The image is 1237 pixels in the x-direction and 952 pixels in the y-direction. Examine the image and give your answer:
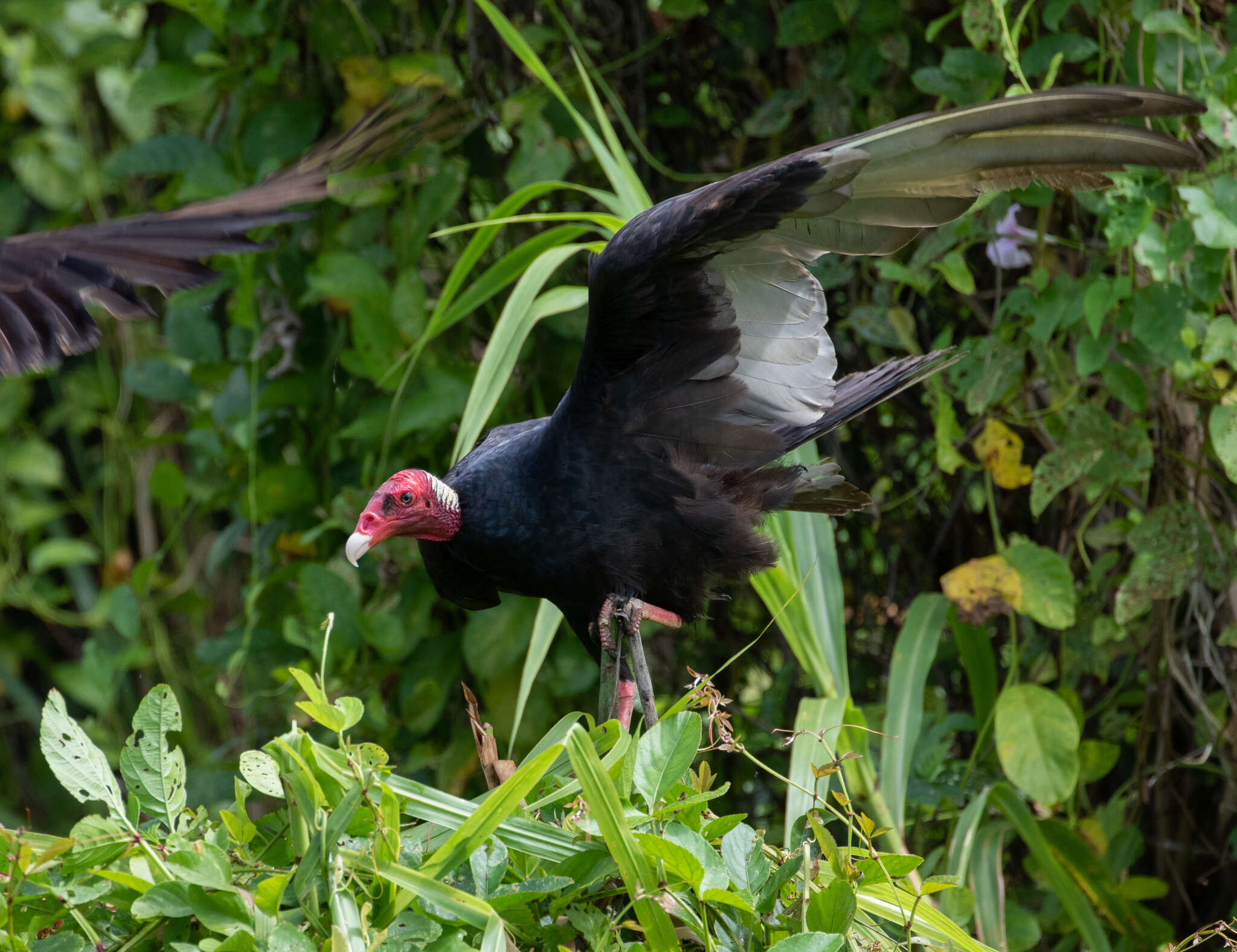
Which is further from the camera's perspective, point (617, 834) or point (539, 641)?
point (539, 641)

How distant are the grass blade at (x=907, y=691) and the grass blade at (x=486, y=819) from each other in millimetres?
963

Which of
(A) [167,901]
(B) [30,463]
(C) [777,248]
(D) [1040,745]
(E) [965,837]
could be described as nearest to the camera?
(A) [167,901]

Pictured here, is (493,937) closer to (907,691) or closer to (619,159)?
(907,691)

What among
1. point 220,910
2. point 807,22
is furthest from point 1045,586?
point 220,910

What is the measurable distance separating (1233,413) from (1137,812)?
78 centimetres

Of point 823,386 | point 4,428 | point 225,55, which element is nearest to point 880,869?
point 823,386

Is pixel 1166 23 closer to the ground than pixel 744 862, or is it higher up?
higher up

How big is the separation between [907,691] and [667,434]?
633 mm

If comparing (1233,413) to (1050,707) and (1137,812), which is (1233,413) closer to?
(1050,707)

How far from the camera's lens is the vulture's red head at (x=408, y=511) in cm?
154

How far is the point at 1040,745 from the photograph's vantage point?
1837 millimetres

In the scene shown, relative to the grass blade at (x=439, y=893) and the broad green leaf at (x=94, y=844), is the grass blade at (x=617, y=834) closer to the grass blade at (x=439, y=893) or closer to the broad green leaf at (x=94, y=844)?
the grass blade at (x=439, y=893)

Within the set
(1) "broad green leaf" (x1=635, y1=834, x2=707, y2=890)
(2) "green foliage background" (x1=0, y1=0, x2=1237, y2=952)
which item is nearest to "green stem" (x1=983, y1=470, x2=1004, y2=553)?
(2) "green foliage background" (x1=0, y1=0, x2=1237, y2=952)

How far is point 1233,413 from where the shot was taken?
1726 mm
